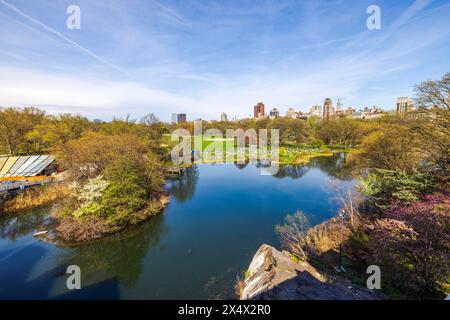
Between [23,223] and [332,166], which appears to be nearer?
[23,223]

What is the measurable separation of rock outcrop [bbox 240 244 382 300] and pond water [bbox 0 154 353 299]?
175cm

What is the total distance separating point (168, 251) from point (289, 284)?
712 cm

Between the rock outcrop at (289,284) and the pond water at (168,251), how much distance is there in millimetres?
1749

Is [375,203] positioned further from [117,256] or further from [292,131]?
[292,131]

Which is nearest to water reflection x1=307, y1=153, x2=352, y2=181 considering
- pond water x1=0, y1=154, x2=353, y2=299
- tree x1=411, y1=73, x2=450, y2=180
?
pond water x1=0, y1=154, x2=353, y2=299

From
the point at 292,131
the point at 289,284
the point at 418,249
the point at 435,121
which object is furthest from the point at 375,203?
the point at 292,131

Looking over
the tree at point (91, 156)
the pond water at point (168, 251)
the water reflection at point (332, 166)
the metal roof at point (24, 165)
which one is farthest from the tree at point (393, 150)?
the metal roof at point (24, 165)

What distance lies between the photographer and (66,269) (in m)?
9.36

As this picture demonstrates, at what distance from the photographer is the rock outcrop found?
19.2 ft

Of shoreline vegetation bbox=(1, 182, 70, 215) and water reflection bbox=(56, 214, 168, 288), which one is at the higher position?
shoreline vegetation bbox=(1, 182, 70, 215)

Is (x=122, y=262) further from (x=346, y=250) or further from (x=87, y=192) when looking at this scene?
(x=346, y=250)

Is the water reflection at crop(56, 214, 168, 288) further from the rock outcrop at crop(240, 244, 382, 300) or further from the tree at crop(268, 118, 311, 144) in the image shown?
the tree at crop(268, 118, 311, 144)

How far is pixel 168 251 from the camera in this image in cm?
1107

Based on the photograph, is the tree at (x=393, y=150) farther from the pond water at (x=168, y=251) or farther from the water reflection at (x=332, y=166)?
the water reflection at (x=332, y=166)
